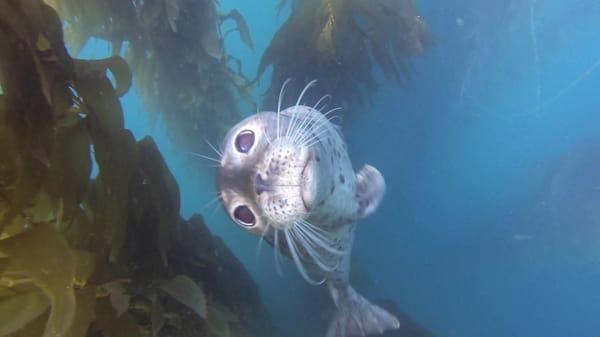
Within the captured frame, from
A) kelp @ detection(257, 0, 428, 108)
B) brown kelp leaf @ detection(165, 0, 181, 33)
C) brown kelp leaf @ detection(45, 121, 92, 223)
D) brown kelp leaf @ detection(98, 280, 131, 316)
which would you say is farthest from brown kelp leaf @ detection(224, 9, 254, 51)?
brown kelp leaf @ detection(98, 280, 131, 316)

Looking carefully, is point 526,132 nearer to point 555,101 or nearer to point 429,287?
point 555,101

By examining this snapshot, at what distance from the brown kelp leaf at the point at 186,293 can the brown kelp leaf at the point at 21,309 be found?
0.50 metres

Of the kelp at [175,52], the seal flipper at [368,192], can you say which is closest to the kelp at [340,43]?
the kelp at [175,52]

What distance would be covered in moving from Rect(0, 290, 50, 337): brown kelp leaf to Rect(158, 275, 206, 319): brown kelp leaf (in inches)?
19.7

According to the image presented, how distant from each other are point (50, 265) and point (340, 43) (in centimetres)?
374

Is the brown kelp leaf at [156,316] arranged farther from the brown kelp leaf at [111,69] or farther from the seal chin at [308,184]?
the brown kelp leaf at [111,69]

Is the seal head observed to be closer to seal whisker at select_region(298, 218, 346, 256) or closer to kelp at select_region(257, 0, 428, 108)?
seal whisker at select_region(298, 218, 346, 256)

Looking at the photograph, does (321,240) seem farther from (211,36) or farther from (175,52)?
(175,52)

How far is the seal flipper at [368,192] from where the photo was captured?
290cm

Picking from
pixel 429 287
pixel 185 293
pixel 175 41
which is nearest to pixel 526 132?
pixel 429 287

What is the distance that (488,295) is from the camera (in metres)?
8.45

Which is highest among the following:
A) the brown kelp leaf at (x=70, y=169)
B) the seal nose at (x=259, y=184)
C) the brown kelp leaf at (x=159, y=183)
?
the seal nose at (x=259, y=184)

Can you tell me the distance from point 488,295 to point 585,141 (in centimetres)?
391

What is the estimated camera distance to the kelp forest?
134cm
